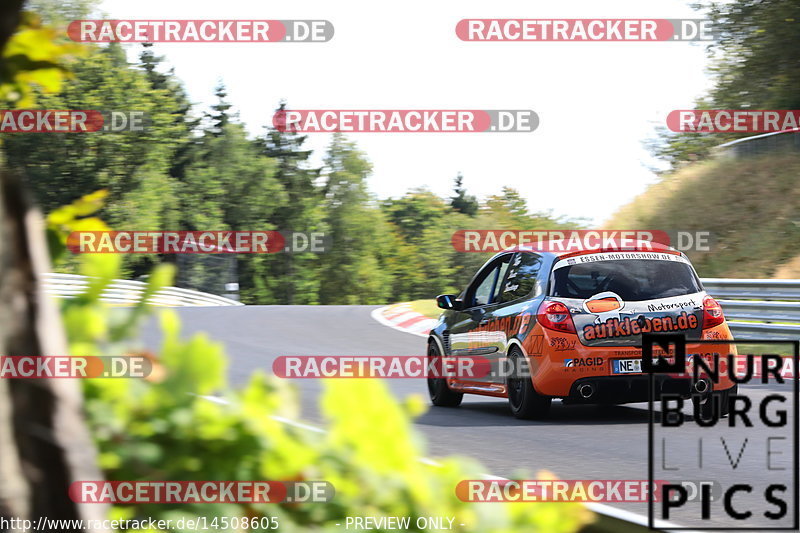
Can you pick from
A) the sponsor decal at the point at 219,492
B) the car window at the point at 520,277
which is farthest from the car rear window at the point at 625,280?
the sponsor decal at the point at 219,492

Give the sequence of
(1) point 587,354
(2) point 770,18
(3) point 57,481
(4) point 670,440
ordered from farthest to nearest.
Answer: (2) point 770,18 → (1) point 587,354 → (4) point 670,440 → (3) point 57,481

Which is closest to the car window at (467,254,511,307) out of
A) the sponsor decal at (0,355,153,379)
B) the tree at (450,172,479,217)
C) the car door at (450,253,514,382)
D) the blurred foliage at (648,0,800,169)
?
the car door at (450,253,514,382)

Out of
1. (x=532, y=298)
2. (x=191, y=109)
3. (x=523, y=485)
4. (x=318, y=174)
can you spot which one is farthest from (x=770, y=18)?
(x=318, y=174)

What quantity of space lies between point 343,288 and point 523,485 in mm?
93637

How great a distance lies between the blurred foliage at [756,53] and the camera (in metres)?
31.0

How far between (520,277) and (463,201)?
132 m

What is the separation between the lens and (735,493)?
608 centimetres

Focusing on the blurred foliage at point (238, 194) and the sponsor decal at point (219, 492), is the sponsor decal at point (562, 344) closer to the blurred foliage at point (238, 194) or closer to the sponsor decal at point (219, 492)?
the sponsor decal at point (219, 492)

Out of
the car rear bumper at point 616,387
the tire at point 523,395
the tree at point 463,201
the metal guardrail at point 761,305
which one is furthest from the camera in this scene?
the tree at point 463,201

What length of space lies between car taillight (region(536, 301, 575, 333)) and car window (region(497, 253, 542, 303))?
329 millimetres

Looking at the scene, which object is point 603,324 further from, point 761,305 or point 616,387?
point 761,305

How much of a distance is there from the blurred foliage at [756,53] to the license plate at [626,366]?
24393mm

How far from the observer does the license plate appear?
891cm

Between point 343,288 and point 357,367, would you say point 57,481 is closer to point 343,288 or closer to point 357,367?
point 357,367
